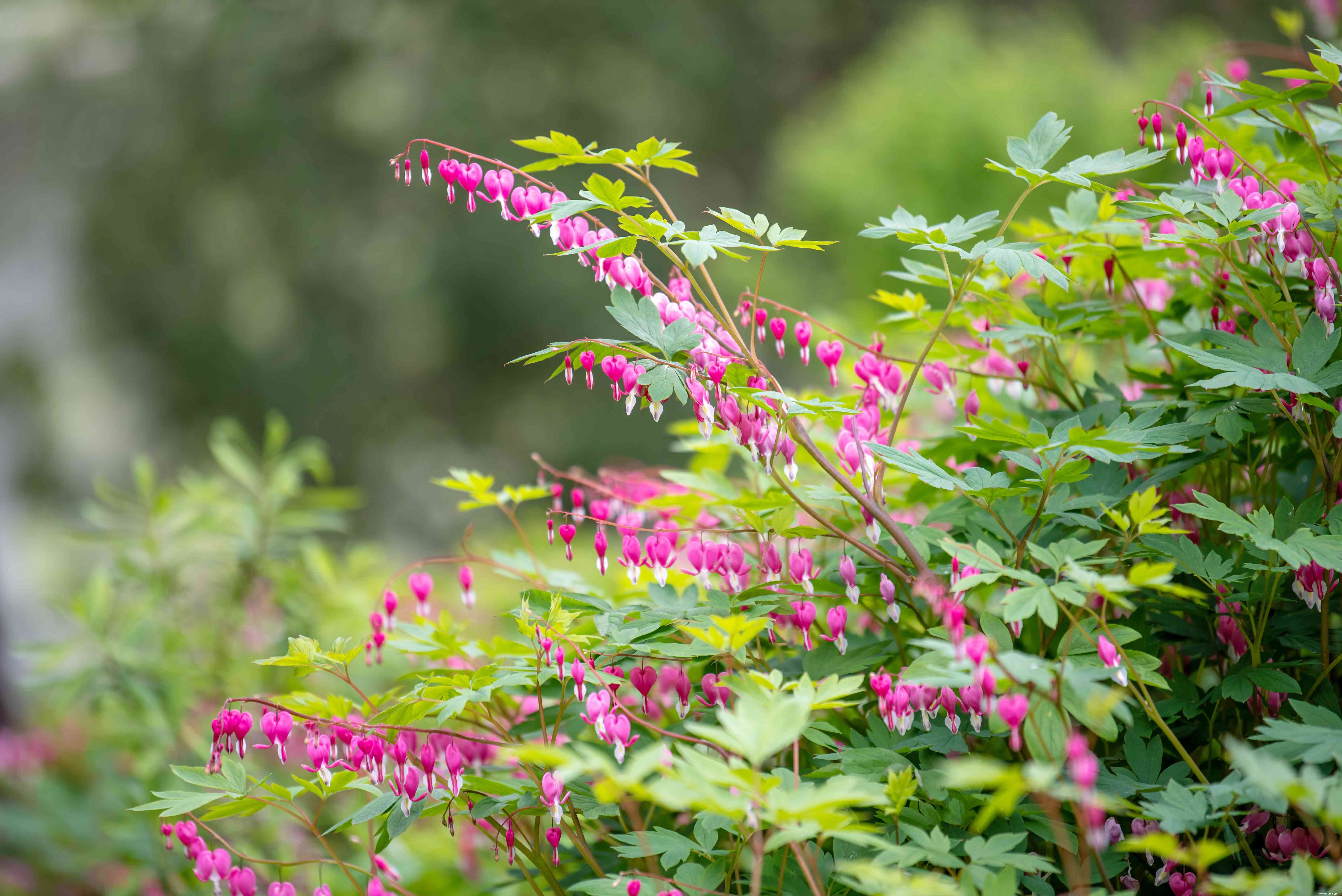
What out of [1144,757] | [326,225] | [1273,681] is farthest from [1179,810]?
[326,225]

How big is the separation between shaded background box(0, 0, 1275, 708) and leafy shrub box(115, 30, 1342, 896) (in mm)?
8349

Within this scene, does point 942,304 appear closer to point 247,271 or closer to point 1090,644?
point 1090,644

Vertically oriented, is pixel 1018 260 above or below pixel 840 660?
above

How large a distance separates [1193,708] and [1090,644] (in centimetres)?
26

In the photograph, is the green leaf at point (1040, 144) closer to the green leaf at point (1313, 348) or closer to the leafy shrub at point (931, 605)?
the leafy shrub at point (931, 605)

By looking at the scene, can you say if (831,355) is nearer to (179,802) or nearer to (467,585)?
(467,585)

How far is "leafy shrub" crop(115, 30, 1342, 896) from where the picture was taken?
3.26ft

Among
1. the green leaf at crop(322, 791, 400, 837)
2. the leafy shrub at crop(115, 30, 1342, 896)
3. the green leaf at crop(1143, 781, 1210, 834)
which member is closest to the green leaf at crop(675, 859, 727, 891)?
the leafy shrub at crop(115, 30, 1342, 896)

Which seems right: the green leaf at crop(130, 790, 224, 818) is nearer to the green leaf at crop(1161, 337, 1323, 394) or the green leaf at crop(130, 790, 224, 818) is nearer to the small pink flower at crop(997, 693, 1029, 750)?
the small pink flower at crop(997, 693, 1029, 750)

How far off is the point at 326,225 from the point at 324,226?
0.03 metres

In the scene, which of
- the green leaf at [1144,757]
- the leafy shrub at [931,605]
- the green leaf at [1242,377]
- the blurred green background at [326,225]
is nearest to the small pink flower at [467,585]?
the leafy shrub at [931,605]

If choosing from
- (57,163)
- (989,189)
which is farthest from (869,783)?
(57,163)

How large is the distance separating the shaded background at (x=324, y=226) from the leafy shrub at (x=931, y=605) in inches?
329

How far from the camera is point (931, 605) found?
1.25 meters
